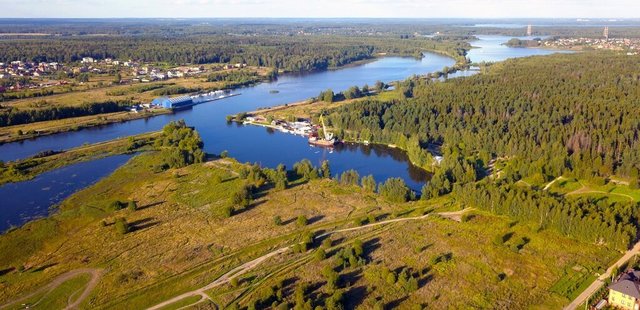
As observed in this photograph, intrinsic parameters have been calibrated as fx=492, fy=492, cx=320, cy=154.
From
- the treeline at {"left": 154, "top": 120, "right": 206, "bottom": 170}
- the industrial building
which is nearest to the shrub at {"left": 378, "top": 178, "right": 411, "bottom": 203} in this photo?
the treeline at {"left": 154, "top": 120, "right": 206, "bottom": 170}

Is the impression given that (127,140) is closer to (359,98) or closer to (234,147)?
(234,147)

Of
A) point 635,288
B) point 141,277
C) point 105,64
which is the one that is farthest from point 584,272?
point 105,64

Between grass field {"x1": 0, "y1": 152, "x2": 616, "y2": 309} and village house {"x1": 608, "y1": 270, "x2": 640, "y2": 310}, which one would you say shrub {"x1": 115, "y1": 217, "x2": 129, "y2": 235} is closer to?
grass field {"x1": 0, "y1": 152, "x2": 616, "y2": 309}

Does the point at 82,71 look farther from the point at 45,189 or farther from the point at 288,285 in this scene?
the point at 288,285

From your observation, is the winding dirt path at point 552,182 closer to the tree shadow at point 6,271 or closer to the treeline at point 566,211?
the treeline at point 566,211

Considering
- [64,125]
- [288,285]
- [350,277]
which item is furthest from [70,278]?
[64,125]

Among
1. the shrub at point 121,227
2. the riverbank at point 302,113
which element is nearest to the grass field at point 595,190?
the riverbank at point 302,113
